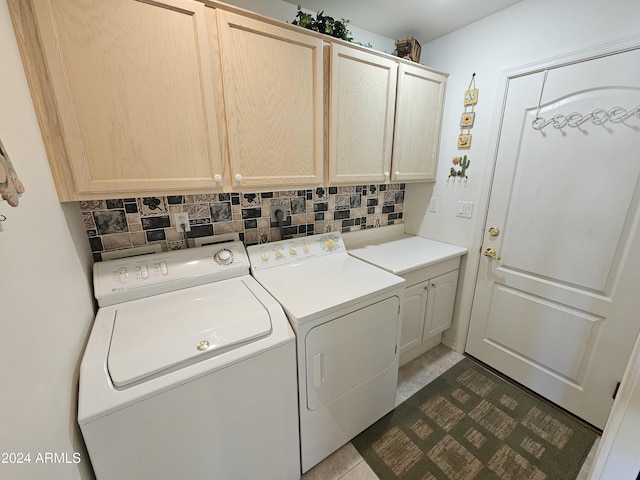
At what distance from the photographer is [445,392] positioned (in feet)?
5.98

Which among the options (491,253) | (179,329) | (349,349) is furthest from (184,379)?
(491,253)

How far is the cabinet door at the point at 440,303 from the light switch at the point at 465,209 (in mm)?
450

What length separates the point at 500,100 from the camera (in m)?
1.70

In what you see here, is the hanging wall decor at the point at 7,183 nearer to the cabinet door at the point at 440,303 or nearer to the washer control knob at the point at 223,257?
the washer control knob at the point at 223,257

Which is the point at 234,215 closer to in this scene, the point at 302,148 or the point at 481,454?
the point at 302,148

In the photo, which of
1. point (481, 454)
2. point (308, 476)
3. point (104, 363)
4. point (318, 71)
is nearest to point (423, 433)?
point (481, 454)

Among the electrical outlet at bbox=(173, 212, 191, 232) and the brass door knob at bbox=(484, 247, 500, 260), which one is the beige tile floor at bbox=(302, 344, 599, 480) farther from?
the electrical outlet at bbox=(173, 212, 191, 232)

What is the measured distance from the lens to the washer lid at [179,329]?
86cm

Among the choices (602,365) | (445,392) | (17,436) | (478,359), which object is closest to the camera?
(17,436)

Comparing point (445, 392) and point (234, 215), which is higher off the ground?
point (234, 215)

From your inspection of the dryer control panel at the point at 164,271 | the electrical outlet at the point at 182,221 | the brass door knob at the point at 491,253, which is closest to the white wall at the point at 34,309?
the dryer control panel at the point at 164,271

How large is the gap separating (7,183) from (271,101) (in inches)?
40.1

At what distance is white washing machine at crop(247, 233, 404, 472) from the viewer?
46.9 inches

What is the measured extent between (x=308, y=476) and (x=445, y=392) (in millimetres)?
1077
